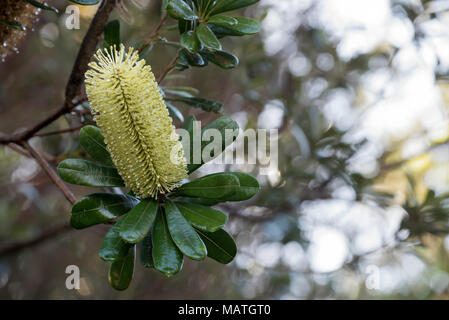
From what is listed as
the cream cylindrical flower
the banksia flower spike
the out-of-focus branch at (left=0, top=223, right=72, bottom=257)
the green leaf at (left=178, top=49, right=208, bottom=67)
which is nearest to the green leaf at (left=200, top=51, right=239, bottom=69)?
the green leaf at (left=178, top=49, right=208, bottom=67)

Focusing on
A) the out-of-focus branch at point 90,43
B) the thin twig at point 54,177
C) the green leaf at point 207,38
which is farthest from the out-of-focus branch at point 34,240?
the green leaf at point 207,38

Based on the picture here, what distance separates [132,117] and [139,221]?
5.9 inches

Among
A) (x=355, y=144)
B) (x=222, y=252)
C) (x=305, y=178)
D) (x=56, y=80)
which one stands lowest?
(x=222, y=252)

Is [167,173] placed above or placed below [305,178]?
below

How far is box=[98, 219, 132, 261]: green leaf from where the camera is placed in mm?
595

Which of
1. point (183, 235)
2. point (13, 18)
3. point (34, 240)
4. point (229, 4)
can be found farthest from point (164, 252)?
point (34, 240)

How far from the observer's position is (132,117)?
1.99 feet

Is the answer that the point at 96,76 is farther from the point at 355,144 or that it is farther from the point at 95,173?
the point at 355,144

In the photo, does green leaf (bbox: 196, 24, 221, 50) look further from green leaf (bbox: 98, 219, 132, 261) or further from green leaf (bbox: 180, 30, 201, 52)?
green leaf (bbox: 98, 219, 132, 261)

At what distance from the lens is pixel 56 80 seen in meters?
2.01

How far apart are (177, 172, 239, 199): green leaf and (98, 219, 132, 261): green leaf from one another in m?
0.13

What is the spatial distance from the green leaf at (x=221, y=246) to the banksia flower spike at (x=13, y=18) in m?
0.51

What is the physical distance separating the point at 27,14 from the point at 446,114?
5.24 ft
